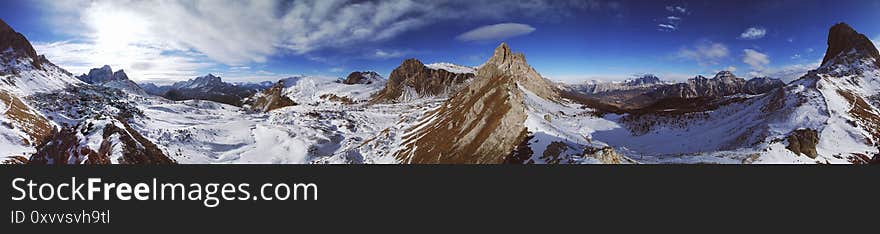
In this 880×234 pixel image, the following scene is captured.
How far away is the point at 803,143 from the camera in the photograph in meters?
42.2

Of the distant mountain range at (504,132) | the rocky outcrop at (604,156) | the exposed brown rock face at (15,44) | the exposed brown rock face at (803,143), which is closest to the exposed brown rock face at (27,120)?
the distant mountain range at (504,132)

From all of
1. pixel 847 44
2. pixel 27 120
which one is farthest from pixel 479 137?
Answer: pixel 847 44

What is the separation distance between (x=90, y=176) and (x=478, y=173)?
17.7 metres

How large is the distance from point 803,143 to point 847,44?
74.2m

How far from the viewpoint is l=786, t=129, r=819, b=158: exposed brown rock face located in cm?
4122

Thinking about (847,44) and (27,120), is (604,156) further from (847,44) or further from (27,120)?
(27,120)

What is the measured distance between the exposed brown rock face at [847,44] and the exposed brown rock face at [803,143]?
60.4 meters

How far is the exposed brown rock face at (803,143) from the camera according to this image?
41222mm

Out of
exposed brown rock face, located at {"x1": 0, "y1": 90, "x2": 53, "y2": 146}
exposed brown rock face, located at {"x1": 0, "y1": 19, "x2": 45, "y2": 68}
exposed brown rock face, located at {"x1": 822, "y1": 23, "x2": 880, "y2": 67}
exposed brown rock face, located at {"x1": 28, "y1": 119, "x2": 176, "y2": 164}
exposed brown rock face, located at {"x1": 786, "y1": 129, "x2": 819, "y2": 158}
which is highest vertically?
exposed brown rock face, located at {"x1": 0, "y1": 19, "x2": 45, "y2": 68}

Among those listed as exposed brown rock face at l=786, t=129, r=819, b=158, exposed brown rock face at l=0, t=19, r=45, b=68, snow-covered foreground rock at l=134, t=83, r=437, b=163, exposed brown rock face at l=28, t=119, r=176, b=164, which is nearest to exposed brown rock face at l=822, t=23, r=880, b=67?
exposed brown rock face at l=786, t=129, r=819, b=158

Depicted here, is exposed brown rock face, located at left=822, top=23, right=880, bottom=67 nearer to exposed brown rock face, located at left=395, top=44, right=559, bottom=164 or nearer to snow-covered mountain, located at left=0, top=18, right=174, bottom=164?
exposed brown rock face, located at left=395, top=44, right=559, bottom=164

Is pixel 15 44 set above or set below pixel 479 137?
above

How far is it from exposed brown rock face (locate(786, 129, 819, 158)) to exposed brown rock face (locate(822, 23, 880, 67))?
198 feet

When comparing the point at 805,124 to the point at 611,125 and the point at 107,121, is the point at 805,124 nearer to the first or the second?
the point at 611,125
